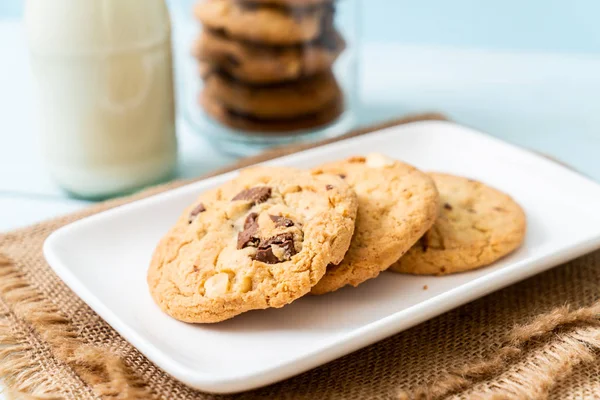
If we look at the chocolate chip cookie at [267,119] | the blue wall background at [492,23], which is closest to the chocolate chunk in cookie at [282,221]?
the chocolate chip cookie at [267,119]

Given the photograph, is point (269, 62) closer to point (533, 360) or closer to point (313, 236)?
point (313, 236)

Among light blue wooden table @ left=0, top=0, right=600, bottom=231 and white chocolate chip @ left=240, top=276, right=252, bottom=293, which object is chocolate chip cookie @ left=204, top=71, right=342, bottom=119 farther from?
white chocolate chip @ left=240, top=276, right=252, bottom=293

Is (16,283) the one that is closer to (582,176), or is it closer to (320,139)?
(320,139)

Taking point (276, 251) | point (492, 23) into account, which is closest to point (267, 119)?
→ point (276, 251)

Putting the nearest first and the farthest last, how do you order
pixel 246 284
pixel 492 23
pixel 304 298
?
pixel 246 284
pixel 304 298
pixel 492 23

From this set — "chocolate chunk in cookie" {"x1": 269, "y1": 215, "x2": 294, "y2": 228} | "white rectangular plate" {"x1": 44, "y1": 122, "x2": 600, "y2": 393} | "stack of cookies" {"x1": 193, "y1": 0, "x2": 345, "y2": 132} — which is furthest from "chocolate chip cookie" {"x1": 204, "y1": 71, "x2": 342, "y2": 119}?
"chocolate chunk in cookie" {"x1": 269, "y1": 215, "x2": 294, "y2": 228}

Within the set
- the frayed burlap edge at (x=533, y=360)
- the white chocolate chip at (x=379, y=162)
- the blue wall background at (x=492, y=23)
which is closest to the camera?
the frayed burlap edge at (x=533, y=360)

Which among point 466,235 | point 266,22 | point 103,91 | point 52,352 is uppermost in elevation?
point 266,22

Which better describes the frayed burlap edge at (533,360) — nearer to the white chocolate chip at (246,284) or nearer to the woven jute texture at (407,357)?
the woven jute texture at (407,357)
